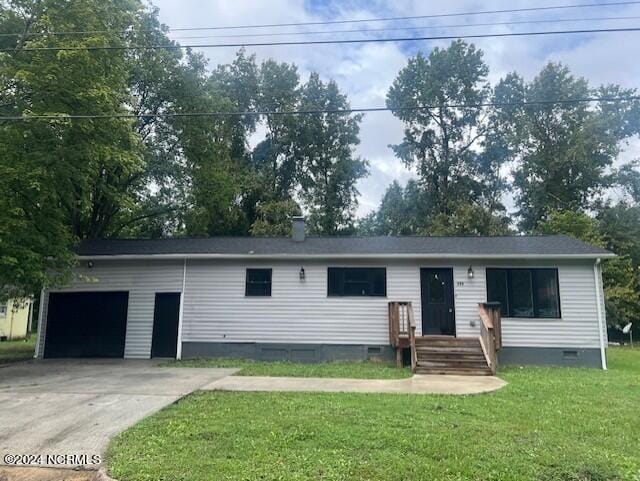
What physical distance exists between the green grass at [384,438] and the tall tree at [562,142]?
23.0 metres

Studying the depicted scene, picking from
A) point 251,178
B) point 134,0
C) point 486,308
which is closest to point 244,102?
point 251,178

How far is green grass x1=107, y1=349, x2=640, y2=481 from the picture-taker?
378 cm

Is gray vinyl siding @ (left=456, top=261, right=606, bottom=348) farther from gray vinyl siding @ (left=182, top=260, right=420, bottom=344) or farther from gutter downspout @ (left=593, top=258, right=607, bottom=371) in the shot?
gray vinyl siding @ (left=182, top=260, right=420, bottom=344)

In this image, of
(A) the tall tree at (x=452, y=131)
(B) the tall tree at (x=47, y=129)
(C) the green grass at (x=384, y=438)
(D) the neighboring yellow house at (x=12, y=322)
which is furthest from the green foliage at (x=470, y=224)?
(D) the neighboring yellow house at (x=12, y=322)

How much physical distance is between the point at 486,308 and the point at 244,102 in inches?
884

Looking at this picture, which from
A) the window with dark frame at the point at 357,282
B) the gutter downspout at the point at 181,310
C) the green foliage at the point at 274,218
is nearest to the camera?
the window with dark frame at the point at 357,282

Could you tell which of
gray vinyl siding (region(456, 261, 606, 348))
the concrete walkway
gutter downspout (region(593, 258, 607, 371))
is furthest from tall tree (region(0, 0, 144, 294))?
gutter downspout (region(593, 258, 607, 371))

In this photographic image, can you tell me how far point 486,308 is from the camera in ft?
34.6

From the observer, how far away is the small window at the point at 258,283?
12023mm

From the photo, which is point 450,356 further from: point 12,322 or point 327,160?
point 12,322

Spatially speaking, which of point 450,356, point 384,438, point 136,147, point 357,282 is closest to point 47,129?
point 136,147

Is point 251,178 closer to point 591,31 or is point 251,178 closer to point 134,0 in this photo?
point 134,0

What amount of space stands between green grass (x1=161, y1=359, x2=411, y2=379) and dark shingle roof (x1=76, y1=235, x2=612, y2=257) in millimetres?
2773

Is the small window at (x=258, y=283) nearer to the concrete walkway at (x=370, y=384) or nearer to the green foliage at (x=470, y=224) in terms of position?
the concrete walkway at (x=370, y=384)
